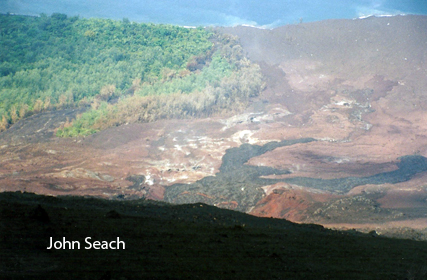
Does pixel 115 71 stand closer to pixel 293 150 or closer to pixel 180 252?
pixel 293 150

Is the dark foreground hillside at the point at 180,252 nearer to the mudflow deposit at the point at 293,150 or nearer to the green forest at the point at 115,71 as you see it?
the mudflow deposit at the point at 293,150

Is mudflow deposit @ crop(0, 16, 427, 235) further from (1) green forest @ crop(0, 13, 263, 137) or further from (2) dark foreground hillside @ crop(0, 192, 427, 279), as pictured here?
(2) dark foreground hillside @ crop(0, 192, 427, 279)

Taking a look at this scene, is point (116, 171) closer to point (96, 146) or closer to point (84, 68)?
point (96, 146)

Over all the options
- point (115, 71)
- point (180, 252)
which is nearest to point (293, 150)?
point (115, 71)

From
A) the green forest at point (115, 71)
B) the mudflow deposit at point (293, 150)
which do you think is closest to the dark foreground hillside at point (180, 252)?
the mudflow deposit at point (293, 150)

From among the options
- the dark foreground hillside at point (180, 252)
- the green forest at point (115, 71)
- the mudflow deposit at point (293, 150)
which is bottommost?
the dark foreground hillside at point (180, 252)

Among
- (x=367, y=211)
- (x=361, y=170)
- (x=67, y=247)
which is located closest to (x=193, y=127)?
(x=361, y=170)
